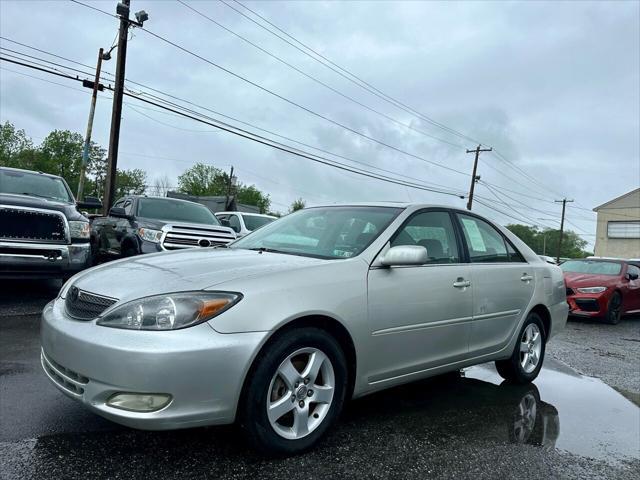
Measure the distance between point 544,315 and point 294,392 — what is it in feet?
10.4

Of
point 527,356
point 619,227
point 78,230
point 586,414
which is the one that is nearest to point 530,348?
point 527,356

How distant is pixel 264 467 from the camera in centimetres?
256

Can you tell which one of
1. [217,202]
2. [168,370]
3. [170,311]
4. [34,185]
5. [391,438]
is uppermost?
[217,202]

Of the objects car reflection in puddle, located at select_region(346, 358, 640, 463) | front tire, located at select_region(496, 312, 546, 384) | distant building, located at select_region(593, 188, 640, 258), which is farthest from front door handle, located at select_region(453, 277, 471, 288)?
distant building, located at select_region(593, 188, 640, 258)

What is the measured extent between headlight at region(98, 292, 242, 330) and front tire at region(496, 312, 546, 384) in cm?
304

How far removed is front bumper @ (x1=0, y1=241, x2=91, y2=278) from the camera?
6.16 metres

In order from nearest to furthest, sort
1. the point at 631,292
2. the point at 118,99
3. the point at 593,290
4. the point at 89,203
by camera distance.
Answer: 1. the point at 89,203
2. the point at 593,290
3. the point at 631,292
4. the point at 118,99

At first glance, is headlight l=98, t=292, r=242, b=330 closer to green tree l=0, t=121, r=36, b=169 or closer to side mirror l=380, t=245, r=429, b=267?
side mirror l=380, t=245, r=429, b=267

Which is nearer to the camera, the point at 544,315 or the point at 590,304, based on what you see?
the point at 544,315

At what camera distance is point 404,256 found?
3113 mm

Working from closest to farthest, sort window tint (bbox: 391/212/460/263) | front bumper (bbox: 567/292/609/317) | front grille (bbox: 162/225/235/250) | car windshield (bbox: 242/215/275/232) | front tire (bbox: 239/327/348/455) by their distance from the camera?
1. front tire (bbox: 239/327/348/455)
2. window tint (bbox: 391/212/460/263)
3. front grille (bbox: 162/225/235/250)
4. front bumper (bbox: 567/292/609/317)
5. car windshield (bbox: 242/215/275/232)

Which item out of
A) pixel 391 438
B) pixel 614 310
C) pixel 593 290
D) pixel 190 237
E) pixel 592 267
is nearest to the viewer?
pixel 391 438

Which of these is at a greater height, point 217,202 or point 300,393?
point 217,202

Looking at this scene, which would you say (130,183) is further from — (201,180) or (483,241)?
(483,241)
